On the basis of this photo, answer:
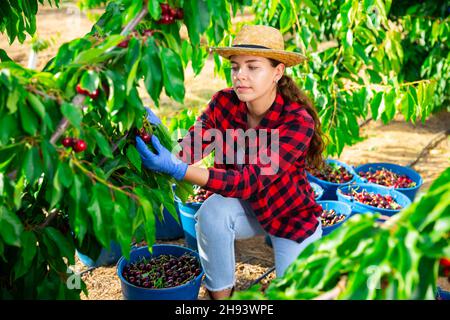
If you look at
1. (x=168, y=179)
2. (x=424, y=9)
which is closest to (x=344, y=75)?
(x=424, y=9)

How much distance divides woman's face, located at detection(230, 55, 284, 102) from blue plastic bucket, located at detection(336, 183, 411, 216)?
130 centimetres

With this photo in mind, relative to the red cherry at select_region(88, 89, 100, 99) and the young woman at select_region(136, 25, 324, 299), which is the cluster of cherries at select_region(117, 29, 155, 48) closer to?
the red cherry at select_region(88, 89, 100, 99)

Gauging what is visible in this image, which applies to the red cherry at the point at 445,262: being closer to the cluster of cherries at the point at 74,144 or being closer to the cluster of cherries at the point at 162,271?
the cluster of cherries at the point at 74,144

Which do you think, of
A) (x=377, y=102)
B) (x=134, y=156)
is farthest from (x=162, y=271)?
(x=377, y=102)

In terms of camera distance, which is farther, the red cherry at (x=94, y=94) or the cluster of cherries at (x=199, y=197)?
the cluster of cherries at (x=199, y=197)

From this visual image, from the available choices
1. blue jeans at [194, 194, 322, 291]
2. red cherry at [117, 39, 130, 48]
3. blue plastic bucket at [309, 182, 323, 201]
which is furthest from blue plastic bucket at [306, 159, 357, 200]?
red cherry at [117, 39, 130, 48]

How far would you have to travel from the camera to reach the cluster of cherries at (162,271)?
265 cm

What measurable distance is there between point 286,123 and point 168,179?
2.05 feet

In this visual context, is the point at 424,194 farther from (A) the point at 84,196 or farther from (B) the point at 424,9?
(B) the point at 424,9

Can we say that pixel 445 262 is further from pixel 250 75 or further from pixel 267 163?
pixel 250 75

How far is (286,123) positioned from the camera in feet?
8.15

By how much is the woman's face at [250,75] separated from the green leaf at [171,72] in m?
0.79

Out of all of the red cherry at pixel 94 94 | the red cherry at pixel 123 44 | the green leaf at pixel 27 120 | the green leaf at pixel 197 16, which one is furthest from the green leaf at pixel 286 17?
the green leaf at pixel 27 120

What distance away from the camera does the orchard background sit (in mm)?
1592
